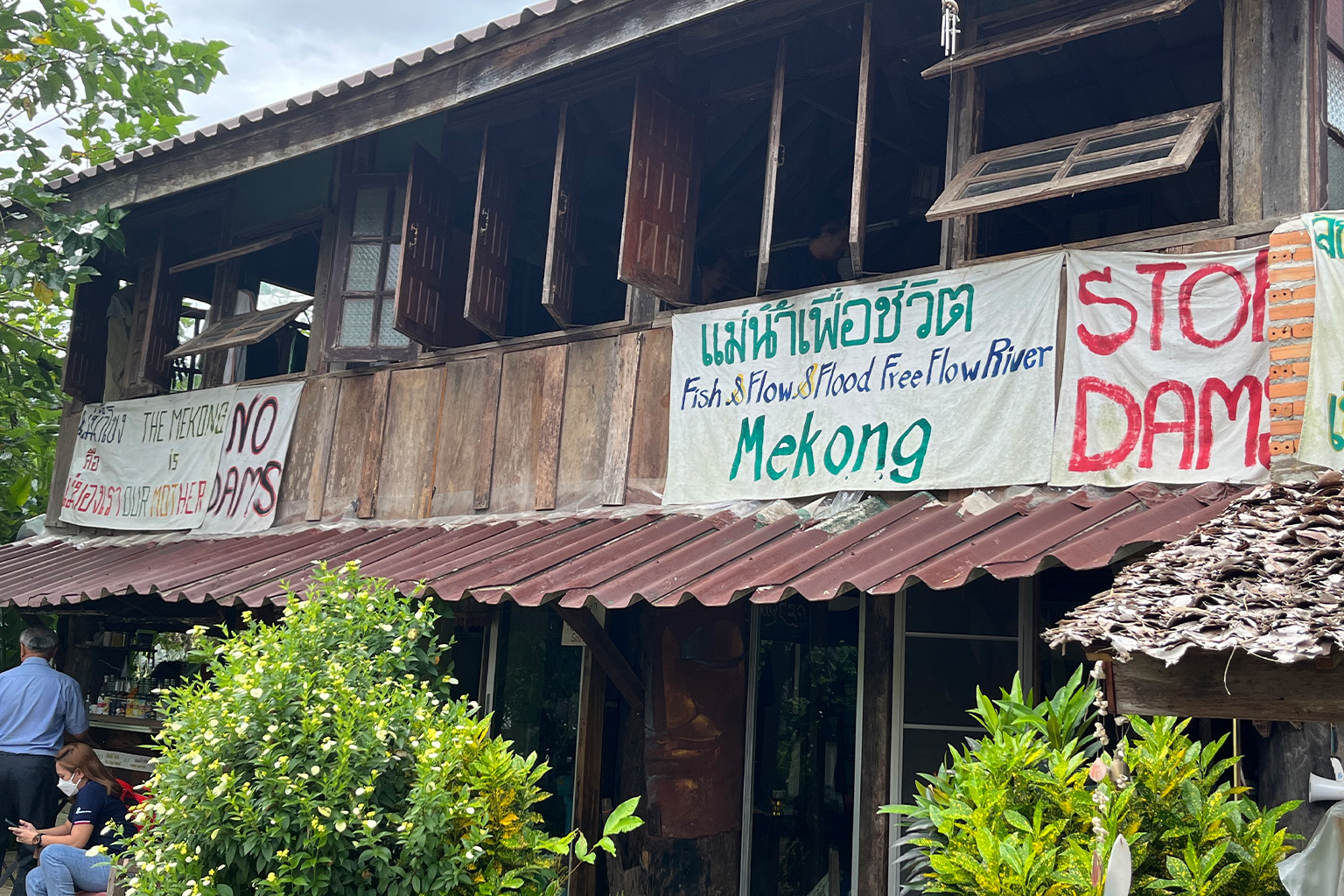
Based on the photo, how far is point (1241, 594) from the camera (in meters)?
3.08

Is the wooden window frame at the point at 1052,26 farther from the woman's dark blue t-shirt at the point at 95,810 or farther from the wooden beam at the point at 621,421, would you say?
the woman's dark blue t-shirt at the point at 95,810

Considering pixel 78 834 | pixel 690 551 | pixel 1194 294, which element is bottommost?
pixel 78 834

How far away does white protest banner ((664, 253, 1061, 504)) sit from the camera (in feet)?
18.9

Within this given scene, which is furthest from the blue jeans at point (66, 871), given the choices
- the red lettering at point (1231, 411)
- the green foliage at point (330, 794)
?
the red lettering at point (1231, 411)

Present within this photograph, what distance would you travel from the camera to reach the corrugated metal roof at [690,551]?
480cm

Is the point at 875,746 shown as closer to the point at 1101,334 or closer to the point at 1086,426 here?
the point at 1086,426

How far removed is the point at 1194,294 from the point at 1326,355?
669 mm

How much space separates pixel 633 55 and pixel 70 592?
531 centimetres

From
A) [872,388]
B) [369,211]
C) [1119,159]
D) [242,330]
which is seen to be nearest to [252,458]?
[242,330]

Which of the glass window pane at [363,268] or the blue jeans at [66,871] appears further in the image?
the glass window pane at [363,268]

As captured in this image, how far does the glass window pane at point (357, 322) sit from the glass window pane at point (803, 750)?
3.66 meters

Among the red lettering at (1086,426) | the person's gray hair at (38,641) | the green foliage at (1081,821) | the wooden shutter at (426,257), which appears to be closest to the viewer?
the green foliage at (1081,821)

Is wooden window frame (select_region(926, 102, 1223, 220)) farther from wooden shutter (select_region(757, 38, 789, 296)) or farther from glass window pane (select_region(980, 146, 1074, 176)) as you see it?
wooden shutter (select_region(757, 38, 789, 296))

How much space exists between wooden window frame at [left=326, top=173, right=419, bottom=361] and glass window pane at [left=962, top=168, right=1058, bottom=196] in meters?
4.41
